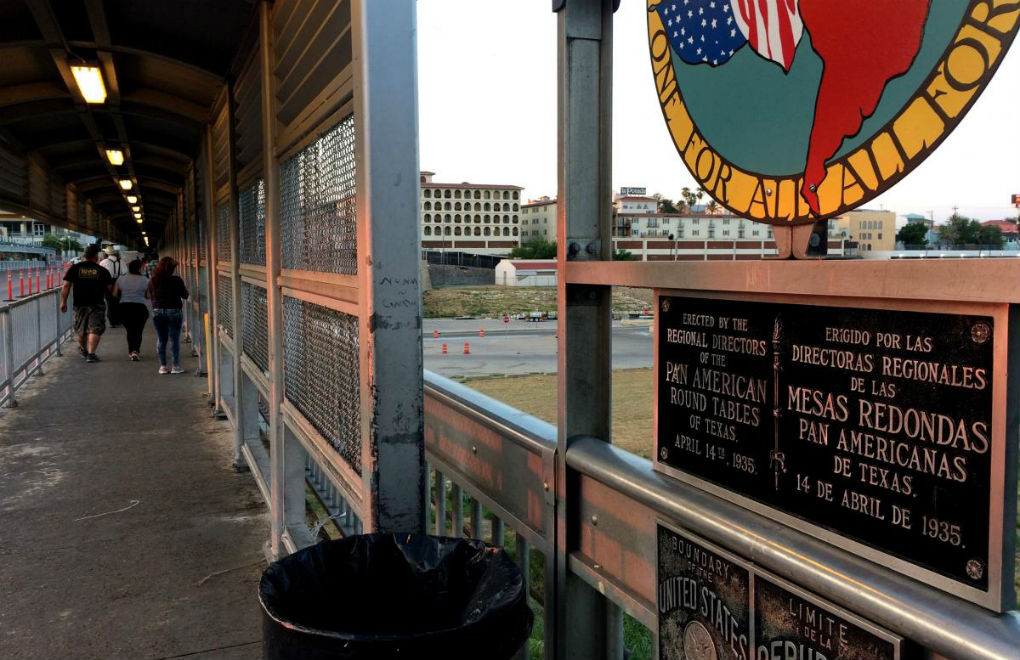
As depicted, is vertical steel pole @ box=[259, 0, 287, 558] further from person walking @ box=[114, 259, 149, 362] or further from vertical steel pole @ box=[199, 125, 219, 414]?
person walking @ box=[114, 259, 149, 362]

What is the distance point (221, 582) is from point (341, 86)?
3.02 meters

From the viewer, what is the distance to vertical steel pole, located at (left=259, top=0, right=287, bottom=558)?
462 cm

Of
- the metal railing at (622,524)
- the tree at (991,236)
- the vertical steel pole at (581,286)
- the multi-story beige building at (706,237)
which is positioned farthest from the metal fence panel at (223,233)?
the tree at (991,236)

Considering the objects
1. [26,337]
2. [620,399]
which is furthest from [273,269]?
[26,337]

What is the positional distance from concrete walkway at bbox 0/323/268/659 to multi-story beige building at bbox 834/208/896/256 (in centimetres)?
341

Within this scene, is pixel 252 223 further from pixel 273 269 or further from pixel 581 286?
pixel 581 286

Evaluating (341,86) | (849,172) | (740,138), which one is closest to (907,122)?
(849,172)

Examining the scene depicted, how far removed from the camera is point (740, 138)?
174 cm

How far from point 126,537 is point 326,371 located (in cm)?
267

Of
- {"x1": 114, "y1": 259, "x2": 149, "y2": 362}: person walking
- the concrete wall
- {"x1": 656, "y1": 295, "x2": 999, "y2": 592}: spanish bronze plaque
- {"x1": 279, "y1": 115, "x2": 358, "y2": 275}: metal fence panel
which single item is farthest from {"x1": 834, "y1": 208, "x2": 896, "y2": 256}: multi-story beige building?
{"x1": 114, "y1": 259, "x2": 149, "y2": 362}: person walking

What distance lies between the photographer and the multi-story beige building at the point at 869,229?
143 cm

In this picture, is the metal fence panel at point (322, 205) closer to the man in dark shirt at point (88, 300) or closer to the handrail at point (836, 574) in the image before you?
the handrail at point (836, 574)

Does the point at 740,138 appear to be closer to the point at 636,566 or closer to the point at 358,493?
the point at 636,566

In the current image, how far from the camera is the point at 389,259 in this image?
9.10 feet
